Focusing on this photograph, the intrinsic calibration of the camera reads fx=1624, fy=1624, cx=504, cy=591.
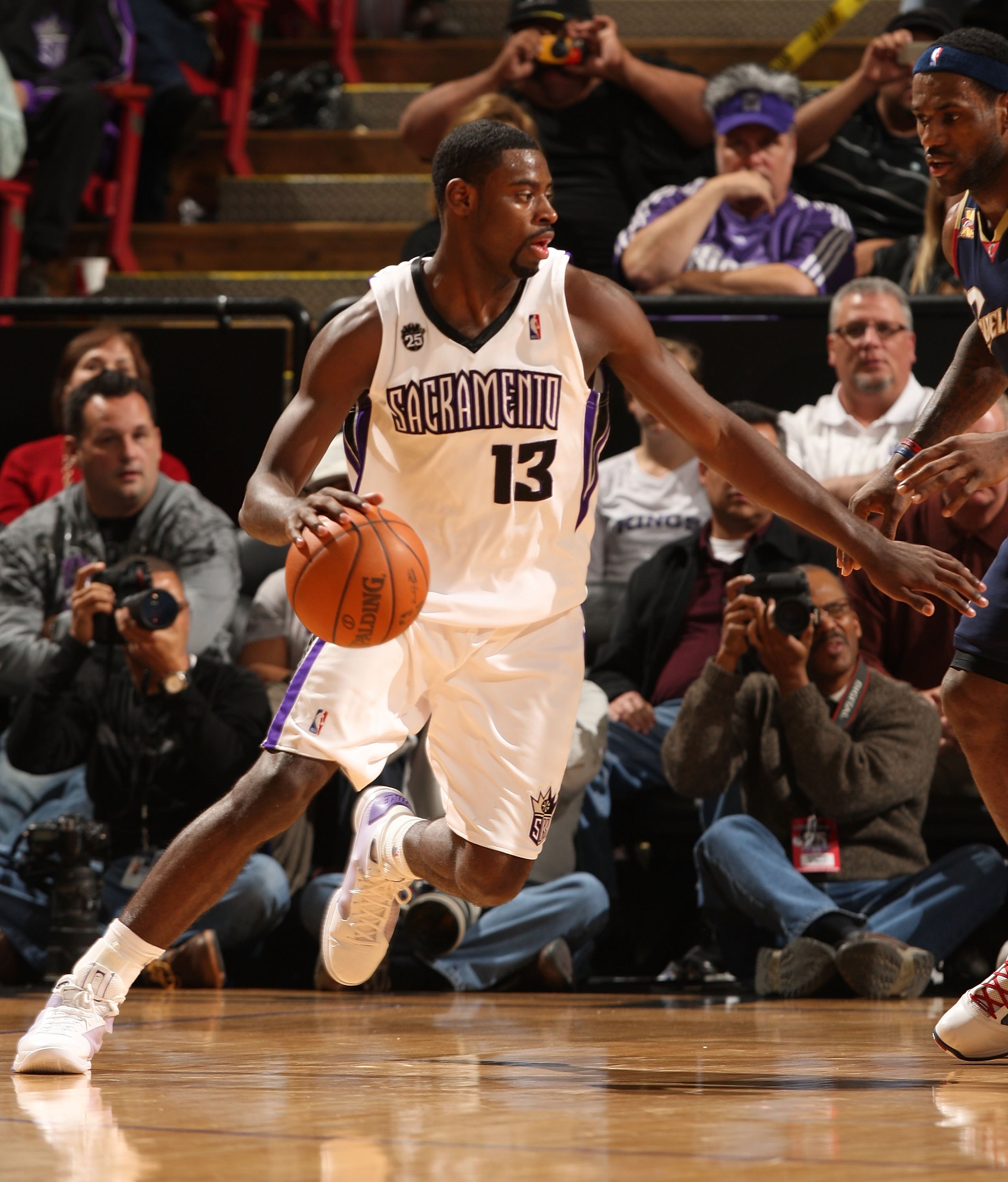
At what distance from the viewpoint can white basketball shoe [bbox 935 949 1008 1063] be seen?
3.12 m

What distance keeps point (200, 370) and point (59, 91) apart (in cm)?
272

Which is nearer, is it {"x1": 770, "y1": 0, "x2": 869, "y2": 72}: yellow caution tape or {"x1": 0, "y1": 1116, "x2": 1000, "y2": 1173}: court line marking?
{"x1": 0, "y1": 1116, "x2": 1000, "y2": 1173}: court line marking

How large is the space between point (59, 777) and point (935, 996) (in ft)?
10.3

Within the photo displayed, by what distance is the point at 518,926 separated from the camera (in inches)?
207

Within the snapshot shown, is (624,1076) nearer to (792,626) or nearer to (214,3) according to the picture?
(792,626)

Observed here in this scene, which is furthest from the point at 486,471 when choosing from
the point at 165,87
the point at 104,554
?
the point at 165,87

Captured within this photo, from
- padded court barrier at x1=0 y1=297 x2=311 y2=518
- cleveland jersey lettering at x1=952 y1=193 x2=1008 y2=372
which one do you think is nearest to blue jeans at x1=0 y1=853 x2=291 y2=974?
padded court barrier at x1=0 y1=297 x2=311 y2=518

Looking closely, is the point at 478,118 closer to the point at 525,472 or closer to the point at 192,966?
the point at 525,472

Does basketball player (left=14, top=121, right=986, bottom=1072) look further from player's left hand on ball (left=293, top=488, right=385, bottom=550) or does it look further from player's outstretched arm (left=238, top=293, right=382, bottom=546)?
player's left hand on ball (left=293, top=488, right=385, bottom=550)

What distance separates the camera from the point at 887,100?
7.70m

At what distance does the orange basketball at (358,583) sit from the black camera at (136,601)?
2.28 meters

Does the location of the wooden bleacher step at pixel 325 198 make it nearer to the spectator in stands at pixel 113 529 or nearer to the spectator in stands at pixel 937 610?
the spectator in stands at pixel 113 529

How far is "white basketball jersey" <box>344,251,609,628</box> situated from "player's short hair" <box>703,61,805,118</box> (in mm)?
3859

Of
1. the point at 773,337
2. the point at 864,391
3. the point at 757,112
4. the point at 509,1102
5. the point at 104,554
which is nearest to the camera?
the point at 509,1102
